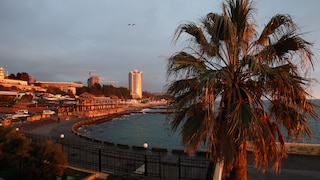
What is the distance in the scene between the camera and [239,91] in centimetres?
514

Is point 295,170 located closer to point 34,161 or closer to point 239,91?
point 239,91

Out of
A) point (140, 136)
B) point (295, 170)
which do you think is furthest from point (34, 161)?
point (140, 136)

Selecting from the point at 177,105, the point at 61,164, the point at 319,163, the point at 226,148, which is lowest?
the point at 319,163

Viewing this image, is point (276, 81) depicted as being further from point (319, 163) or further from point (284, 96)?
point (319, 163)

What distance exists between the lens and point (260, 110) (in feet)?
17.8

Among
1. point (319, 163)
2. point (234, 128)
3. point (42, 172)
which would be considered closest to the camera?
point (234, 128)

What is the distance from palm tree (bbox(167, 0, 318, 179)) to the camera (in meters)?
4.85

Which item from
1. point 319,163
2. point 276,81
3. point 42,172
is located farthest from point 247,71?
point 319,163

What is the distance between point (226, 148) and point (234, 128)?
51 centimetres

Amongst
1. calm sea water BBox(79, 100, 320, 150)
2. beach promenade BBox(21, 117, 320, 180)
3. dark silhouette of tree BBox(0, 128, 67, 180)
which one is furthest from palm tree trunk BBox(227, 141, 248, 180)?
calm sea water BBox(79, 100, 320, 150)

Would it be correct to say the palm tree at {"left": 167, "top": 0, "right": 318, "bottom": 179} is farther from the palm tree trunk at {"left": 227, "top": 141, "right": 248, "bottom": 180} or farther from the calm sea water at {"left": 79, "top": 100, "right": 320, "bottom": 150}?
the calm sea water at {"left": 79, "top": 100, "right": 320, "bottom": 150}

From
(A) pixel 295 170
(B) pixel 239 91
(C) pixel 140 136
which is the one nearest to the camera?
(B) pixel 239 91

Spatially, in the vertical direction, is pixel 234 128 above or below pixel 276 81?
below

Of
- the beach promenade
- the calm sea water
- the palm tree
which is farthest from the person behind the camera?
the calm sea water
